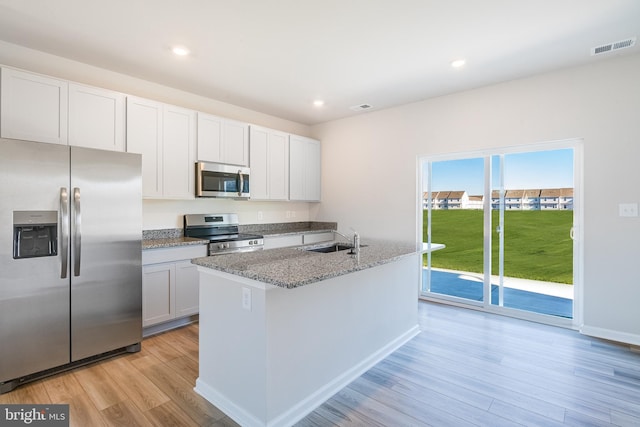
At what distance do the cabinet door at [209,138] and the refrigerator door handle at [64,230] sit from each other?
5.22ft

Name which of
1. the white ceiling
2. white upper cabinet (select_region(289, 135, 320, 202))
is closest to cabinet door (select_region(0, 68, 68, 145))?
the white ceiling

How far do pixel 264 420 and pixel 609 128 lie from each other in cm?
396

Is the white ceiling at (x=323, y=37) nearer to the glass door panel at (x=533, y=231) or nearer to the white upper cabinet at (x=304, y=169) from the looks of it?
the glass door panel at (x=533, y=231)

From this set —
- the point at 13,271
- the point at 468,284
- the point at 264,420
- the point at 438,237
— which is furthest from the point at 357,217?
the point at 13,271

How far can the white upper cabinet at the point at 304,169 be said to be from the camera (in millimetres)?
5078

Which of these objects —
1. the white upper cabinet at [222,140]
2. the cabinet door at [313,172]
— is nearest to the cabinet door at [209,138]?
the white upper cabinet at [222,140]

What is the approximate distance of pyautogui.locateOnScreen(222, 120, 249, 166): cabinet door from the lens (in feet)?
13.6

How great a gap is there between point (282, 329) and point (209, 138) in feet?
9.38

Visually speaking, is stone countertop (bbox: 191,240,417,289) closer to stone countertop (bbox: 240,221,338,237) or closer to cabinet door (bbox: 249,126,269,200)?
cabinet door (bbox: 249,126,269,200)

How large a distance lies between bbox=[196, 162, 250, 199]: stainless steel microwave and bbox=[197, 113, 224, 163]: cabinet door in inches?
4.4

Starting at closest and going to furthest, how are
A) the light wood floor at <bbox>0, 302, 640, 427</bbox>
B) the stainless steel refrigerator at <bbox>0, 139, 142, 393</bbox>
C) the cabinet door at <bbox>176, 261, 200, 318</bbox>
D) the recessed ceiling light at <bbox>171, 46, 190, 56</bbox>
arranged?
1. the light wood floor at <bbox>0, 302, 640, 427</bbox>
2. the stainless steel refrigerator at <bbox>0, 139, 142, 393</bbox>
3. the recessed ceiling light at <bbox>171, 46, 190, 56</bbox>
4. the cabinet door at <bbox>176, 261, 200, 318</bbox>

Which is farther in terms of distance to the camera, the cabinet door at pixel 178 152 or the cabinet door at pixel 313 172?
the cabinet door at pixel 313 172

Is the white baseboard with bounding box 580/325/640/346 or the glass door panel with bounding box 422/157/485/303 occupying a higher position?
the glass door panel with bounding box 422/157/485/303

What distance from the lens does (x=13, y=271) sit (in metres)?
2.27
